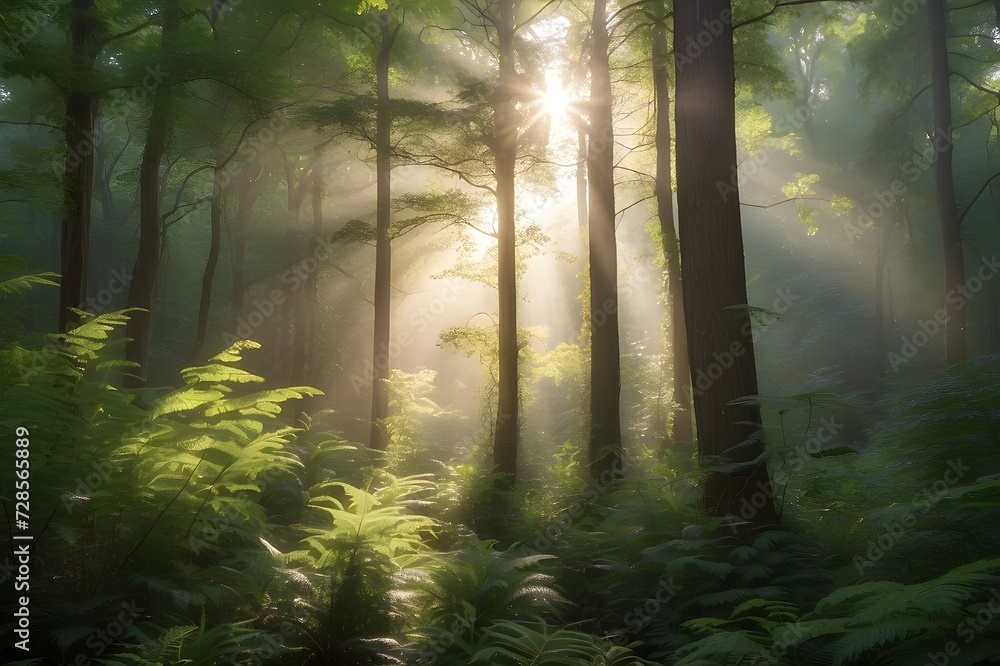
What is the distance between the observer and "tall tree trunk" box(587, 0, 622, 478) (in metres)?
10.2

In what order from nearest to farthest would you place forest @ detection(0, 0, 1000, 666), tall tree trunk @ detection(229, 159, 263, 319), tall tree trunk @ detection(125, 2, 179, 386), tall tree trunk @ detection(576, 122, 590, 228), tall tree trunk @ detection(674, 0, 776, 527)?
forest @ detection(0, 0, 1000, 666) < tall tree trunk @ detection(674, 0, 776, 527) < tall tree trunk @ detection(125, 2, 179, 386) < tall tree trunk @ detection(576, 122, 590, 228) < tall tree trunk @ detection(229, 159, 263, 319)

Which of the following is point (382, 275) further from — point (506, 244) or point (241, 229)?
point (241, 229)

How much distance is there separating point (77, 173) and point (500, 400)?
7.43 m

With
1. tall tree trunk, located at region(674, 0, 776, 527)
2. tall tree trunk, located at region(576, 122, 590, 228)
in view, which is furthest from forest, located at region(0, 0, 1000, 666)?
tall tree trunk, located at region(576, 122, 590, 228)

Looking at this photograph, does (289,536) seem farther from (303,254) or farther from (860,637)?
(303,254)

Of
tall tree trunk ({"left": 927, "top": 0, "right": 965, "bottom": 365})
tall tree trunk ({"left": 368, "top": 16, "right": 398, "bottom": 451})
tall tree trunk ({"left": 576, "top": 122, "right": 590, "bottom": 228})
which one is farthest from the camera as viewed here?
tall tree trunk ({"left": 927, "top": 0, "right": 965, "bottom": 365})

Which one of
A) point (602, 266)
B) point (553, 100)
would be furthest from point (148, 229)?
point (602, 266)

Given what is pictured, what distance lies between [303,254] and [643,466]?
16.5 meters

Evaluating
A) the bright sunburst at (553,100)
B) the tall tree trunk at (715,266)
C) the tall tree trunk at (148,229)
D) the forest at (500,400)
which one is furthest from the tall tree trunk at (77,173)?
the tall tree trunk at (715,266)

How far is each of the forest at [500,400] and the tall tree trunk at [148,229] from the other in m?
0.07

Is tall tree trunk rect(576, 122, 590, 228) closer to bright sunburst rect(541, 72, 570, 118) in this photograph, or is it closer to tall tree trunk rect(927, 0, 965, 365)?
bright sunburst rect(541, 72, 570, 118)

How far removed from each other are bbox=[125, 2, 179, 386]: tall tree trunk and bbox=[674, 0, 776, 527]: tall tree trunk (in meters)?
8.81

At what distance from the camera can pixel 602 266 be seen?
1060cm

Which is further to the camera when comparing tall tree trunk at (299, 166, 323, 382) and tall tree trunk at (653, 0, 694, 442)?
tall tree trunk at (299, 166, 323, 382)
